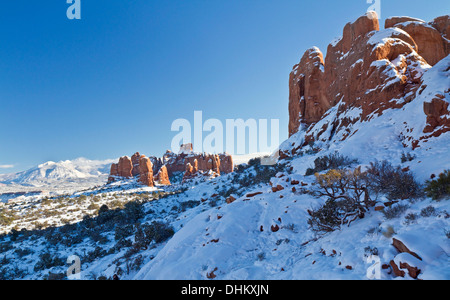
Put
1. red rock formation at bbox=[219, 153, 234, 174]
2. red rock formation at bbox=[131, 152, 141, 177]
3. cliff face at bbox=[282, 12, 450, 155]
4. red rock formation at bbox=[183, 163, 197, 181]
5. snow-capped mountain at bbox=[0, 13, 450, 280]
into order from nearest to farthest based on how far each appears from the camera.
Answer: snow-capped mountain at bbox=[0, 13, 450, 280], cliff face at bbox=[282, 12, 450, 155], red rock formation at bbox=[183, 163, 197, 181], red rock formation at bbox=[131, 152, 141, 177], red rock formation at bbox=[219, 153, 234, 174]

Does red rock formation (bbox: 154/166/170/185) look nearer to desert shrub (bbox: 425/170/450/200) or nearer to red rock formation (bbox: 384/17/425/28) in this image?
red rock formation (bbox: 384/17/425/28)

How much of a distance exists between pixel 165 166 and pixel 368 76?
7315 centimetres

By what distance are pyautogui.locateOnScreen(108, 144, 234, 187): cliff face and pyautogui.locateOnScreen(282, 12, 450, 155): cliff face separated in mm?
43704

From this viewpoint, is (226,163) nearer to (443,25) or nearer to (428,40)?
(428,40)

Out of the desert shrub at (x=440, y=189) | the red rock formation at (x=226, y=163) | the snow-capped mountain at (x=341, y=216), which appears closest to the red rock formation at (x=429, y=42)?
the snow-capped mountain at (x=341, y=216)

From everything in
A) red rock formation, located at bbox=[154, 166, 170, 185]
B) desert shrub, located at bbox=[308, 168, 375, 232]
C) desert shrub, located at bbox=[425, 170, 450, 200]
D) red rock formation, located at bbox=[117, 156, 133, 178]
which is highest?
desert shrub, located at bbox=[425, 170, 450, 200]

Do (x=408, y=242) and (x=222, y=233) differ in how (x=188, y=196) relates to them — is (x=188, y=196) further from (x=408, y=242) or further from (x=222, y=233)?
(x=408, y=242)

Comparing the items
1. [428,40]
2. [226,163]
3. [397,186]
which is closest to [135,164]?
[226,163]

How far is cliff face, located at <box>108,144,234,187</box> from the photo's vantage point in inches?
2400

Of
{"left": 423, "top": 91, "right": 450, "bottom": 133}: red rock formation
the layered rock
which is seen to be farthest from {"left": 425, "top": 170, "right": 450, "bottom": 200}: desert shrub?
the layered rock

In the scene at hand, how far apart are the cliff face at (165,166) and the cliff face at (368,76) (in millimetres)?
43704

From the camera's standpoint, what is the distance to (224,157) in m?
94.1
